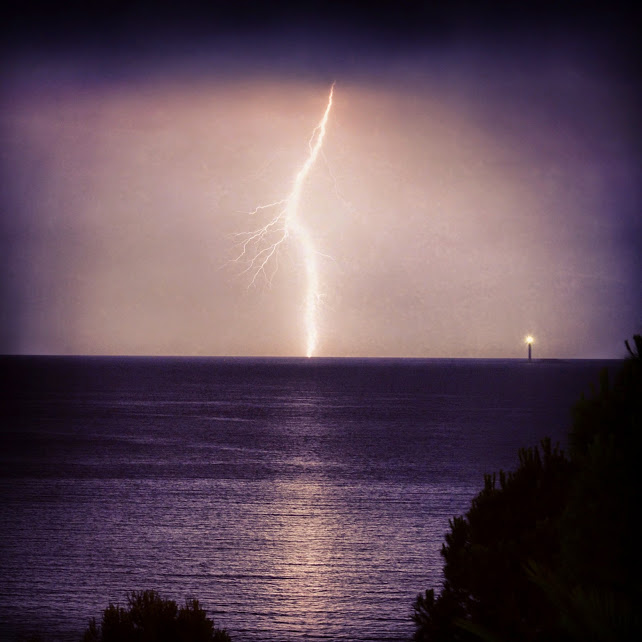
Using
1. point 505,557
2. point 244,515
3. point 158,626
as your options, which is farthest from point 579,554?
point 244,515

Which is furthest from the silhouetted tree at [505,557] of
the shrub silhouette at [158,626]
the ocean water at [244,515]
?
the ocean water at [244,515]

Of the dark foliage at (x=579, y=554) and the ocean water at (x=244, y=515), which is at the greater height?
the dark foliage at (x=579, y=554)

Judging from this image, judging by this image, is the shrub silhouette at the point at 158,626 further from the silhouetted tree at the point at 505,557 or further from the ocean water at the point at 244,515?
the ocean water at the point at 244,515

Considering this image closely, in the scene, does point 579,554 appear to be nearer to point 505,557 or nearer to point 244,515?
point 505,557

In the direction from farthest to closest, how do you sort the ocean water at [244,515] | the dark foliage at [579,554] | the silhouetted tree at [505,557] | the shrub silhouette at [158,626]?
the ocean water at [244,515]
the shrub silhouette at [158,626]
the silhouetted tree at [505,557]
the dark foliage at [579,554]

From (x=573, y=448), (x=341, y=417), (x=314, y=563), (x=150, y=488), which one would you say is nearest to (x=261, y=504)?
(x=150, y=488)

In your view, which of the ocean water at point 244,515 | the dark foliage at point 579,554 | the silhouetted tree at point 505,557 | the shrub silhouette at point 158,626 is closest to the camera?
the dark foliage at point 579,554

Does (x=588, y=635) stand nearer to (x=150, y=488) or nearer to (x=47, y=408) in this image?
(x=150, y=488)
